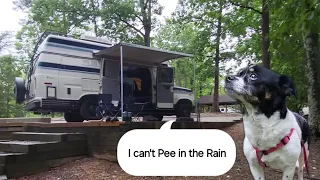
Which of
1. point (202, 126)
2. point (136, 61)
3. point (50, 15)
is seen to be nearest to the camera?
point (202, 126)

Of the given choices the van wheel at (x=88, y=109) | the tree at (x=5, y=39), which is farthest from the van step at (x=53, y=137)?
the tree at (x=5, y=39)

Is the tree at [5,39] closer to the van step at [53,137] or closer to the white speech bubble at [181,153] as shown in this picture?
the van step at [53,137]

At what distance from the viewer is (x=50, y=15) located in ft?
57.0

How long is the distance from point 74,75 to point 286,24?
6166mm

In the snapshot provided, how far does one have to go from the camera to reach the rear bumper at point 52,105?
7621 millimetres

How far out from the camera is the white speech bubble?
1835 mm

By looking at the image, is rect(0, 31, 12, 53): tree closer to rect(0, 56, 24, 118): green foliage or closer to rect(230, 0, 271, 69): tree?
rect(0, 56, 24, 118): green foliage

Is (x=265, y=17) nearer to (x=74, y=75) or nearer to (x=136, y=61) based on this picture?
(x=136, y=61)

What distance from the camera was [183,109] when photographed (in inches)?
394

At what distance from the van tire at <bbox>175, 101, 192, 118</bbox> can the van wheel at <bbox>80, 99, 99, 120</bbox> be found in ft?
9.14

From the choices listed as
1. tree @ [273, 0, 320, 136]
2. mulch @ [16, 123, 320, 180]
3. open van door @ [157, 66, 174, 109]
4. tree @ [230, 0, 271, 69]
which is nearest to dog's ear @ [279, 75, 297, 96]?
tree @ [273, 0, 320, 136]

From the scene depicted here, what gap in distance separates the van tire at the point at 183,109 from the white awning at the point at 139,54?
1654 millimetres

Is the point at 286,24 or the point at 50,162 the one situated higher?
the point at 286,24

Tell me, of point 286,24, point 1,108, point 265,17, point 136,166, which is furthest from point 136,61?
point 1,108
